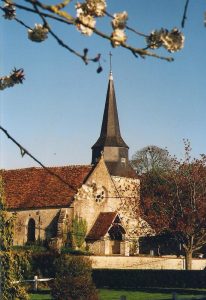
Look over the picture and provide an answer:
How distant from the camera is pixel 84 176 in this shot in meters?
47.7

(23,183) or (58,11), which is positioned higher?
(23,183)

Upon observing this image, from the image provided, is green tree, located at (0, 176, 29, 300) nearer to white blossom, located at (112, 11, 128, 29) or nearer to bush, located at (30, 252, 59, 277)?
bush, located at (30, 252, 59, 277)

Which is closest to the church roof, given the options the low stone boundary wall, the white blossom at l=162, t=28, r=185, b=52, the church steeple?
the church steeple

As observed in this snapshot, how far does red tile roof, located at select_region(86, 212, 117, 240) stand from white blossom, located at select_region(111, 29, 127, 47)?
43.8 meters

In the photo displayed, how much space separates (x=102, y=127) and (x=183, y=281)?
2975 centimetres

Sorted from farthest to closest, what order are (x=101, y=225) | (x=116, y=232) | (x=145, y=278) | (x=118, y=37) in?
1. (x=116, y=232)
2. (x=101, y=225)
3. (x=145, y=278)
4. (x=118, y=37)

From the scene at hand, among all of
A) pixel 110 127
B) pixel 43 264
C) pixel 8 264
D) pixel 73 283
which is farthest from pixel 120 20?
pixel 110 127

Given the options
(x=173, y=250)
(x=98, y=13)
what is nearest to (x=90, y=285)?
(x=98, y=13)

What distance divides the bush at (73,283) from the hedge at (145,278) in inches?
394

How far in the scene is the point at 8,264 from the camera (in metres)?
21.2

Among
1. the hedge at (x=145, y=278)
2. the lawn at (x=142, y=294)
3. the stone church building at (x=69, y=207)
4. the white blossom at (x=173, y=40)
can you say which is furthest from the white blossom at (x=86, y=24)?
the stone church building at (x=69, y=207)

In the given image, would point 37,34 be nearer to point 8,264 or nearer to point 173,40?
point 173,40

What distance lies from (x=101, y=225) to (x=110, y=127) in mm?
15395

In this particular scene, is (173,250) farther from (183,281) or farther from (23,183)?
(183,281)
